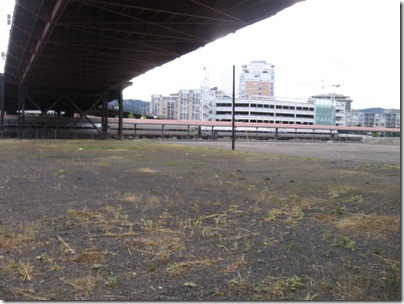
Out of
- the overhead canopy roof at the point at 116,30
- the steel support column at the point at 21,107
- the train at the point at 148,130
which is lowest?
the train at the point at 148,130

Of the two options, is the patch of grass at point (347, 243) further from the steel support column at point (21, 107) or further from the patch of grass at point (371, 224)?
the steel support column at point (21, 107)

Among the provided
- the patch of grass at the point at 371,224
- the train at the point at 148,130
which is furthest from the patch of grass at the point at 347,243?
the train at the point at 148,130

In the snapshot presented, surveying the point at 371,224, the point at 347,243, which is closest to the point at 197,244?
the point at 347,243

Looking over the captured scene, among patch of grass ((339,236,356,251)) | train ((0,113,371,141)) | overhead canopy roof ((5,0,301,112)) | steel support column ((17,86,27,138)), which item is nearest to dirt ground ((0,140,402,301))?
patch of grass ((339,236,356,251))

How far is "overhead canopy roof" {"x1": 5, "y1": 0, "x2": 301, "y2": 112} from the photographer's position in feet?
92.2

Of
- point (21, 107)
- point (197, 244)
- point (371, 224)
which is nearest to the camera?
point (197, 244)

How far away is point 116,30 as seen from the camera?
106 ft

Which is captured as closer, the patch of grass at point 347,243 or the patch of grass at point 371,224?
the patch of grass at point 347,243

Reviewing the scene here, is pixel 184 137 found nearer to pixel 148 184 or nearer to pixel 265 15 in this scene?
pixel 265 15

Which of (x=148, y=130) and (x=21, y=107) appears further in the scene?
(x=148, y=130)

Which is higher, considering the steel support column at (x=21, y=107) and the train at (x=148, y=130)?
the steel support column at (x=21, y=107)

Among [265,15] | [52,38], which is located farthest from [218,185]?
[52,38]

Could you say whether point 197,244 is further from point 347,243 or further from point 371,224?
point 371,224

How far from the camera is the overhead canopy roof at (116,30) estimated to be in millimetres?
28109
